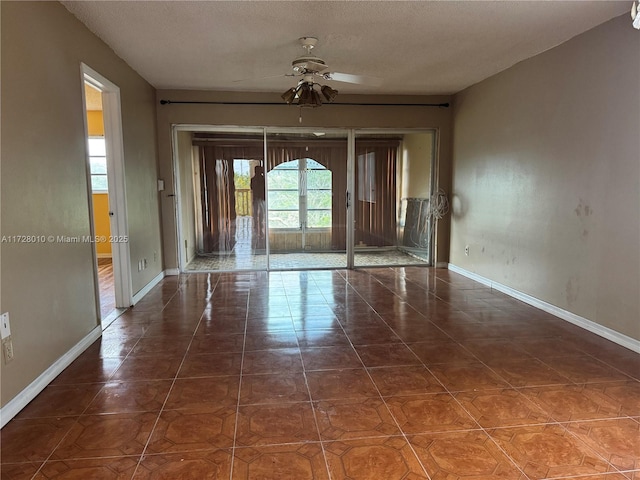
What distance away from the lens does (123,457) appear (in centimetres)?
175

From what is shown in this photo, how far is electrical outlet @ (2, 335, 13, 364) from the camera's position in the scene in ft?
6.63

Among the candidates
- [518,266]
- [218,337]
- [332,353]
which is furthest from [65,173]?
[518,266]

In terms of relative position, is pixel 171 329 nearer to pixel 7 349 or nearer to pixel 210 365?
pixel 210 365

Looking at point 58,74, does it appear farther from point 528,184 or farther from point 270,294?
point 528,184

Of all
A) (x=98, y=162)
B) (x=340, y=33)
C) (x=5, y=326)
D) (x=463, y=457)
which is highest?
(x=340, y=33)

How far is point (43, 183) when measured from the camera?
245cm

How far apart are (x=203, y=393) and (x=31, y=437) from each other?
796mm

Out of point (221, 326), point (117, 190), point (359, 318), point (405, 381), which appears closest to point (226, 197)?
point (117, 190)

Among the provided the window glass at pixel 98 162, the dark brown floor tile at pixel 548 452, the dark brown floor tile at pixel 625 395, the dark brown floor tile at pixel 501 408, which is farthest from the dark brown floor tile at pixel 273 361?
the window glass at pixel 98 162

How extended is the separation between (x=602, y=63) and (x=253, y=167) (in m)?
4.08

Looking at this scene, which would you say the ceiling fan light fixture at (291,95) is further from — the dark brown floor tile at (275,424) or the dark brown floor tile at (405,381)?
the dark brown floor tile at (275,424)

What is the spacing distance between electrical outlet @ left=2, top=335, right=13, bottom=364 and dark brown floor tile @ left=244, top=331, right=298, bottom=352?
4.46 feet

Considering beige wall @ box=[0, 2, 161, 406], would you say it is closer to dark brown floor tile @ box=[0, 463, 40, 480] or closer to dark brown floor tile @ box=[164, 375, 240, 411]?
dark brown floor tile @ box=[0, 463, 40, 480]

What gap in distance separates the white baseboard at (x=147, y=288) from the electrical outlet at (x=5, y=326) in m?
2.05
